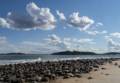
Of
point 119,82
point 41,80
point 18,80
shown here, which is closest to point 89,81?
point 119,82

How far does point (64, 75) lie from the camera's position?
70.6ft

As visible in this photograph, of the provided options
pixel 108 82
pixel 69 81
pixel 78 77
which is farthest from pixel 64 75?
pixel 108 82

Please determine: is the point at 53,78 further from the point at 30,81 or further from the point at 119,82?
the point at 119,82

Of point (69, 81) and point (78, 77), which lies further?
point (78, 77)

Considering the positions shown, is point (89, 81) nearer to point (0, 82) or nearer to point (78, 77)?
point (78, 77)

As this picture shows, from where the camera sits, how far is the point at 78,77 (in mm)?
21078

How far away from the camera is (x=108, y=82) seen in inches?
716

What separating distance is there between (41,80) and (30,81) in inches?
29.9

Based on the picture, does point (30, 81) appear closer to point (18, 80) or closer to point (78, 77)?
point (18, 80)

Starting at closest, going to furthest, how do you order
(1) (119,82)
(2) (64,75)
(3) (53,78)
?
(1) (119,82) < (3) (53,78) < (2) (64,75)

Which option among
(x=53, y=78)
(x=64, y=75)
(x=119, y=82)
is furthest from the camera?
(x=64, y=75)

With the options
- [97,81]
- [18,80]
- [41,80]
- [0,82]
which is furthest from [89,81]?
[0,82]

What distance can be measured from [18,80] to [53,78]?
282cm

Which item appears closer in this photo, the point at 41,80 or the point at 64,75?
the point at 41,80
